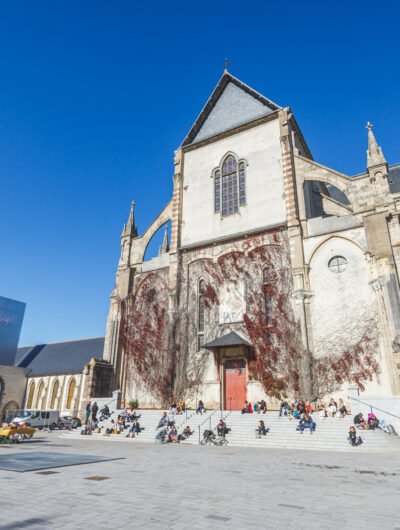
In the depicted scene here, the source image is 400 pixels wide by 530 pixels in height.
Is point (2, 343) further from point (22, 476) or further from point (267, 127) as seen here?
point (22, 476)

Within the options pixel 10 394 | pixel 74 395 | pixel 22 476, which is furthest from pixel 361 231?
pixel 10 394

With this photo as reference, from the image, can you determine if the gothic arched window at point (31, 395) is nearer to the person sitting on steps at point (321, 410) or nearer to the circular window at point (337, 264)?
the person sitting on steps at point (321, 410)

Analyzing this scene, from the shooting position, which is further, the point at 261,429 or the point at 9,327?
the point at 9,327

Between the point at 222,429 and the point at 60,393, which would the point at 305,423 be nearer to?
the point at 222,429

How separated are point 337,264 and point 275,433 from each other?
365 inches

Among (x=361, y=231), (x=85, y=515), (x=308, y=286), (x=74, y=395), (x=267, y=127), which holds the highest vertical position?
(x=267, y=127)

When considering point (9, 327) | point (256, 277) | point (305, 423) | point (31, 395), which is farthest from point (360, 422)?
point (9, 327)

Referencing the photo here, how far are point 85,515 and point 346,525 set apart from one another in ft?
10.2

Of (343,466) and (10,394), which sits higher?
(10,394)

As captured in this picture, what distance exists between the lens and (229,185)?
2484cm

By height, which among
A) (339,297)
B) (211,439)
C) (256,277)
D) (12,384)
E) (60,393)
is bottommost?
(211,439)

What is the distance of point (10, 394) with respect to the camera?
40.1m

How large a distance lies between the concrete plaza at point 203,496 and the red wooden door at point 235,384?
36.8 ft

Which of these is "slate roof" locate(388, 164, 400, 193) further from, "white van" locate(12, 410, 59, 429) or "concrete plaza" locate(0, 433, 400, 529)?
"white van" locate(12, 410, 59, 429)
